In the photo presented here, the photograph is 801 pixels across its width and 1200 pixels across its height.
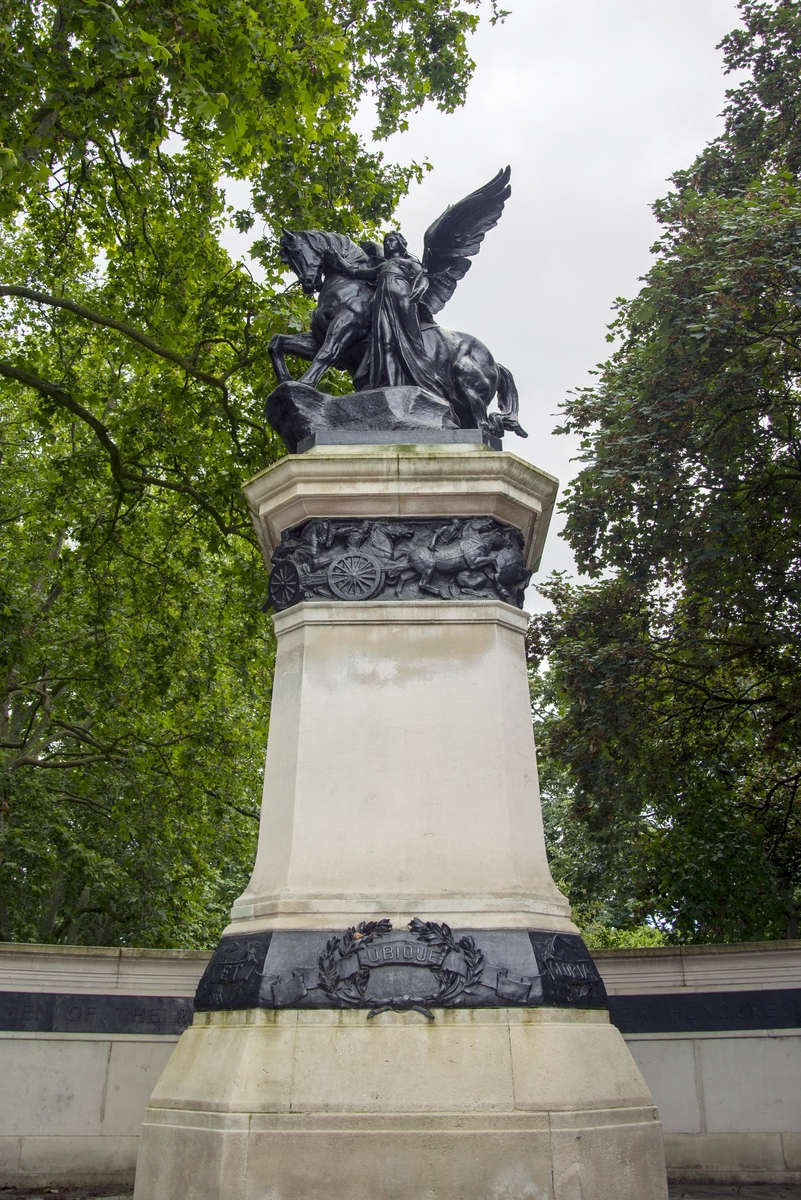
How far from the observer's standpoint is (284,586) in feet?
20.0

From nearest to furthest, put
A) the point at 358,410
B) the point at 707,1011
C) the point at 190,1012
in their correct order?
the point at 358,410, the point at 707,1011, the point at 190,1012

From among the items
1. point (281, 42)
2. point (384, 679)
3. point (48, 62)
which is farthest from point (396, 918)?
point (281, 42)

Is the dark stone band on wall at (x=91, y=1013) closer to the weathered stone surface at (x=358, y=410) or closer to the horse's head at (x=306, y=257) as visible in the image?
the weathered stone surface at (x=358, y=410)

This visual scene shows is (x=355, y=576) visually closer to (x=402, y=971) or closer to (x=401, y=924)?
(x=401, y=924)

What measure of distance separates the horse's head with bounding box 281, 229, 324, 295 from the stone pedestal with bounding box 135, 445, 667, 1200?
170 centimetres

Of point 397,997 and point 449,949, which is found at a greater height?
point 449,949

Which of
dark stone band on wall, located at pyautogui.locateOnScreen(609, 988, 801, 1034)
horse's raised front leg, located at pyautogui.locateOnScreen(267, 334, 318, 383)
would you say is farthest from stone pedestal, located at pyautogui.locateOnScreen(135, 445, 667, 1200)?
dark stone band on wall, located at pyautogui.locateOnScreen(609, 988, 801, 1034)

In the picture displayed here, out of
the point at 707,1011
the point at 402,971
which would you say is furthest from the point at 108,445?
the point at 402,971

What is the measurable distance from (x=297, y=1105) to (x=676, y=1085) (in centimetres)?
437

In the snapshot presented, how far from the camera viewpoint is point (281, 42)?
1015cm

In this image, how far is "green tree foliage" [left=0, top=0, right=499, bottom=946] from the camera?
9.15 m

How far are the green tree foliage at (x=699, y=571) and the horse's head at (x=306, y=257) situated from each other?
17.0 ft

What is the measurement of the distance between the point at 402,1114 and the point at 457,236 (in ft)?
19.1

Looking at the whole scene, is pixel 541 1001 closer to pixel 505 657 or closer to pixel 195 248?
pixel 505 657
